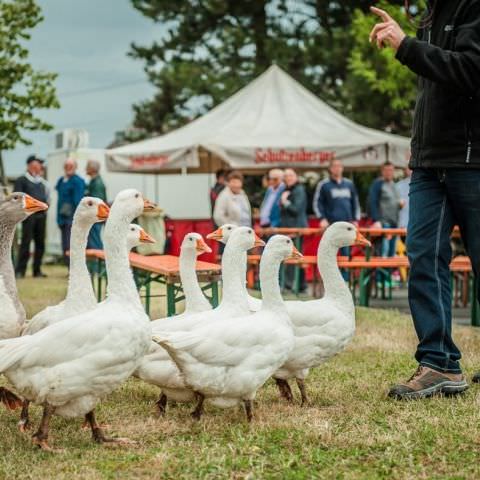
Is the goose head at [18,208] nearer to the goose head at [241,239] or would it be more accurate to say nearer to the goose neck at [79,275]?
the goose neck at [79,275]

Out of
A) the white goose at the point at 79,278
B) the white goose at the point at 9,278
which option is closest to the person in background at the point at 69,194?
the white goose at the point at 9,278

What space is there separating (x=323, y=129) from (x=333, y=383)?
427 inches

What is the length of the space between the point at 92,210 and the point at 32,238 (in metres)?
12.7

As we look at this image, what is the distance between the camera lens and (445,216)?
551 centimetres

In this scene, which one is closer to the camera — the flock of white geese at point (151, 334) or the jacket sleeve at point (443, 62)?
the flock of white geese at point (151, 334)

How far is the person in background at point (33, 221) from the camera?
1612cm

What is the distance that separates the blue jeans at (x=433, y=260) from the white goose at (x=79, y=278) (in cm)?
190

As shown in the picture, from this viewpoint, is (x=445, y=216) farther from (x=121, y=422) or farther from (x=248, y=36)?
(x=248, y=36)

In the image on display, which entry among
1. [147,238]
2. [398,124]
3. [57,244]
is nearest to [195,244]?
[147,238]

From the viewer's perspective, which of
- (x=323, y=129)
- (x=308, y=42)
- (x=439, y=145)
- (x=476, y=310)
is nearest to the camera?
(x=439, y=145)

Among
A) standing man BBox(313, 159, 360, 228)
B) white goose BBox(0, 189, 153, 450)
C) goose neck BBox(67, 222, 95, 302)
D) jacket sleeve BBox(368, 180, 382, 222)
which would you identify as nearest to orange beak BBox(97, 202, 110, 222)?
goose neck BBox(67, 222, 95, 302)

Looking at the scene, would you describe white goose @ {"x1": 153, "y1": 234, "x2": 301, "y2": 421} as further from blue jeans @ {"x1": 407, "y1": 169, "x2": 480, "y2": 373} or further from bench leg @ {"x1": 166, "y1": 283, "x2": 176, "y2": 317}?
bench leg @ {"x1": 166, "y1": 283, "x2": 176, "y2": 317}

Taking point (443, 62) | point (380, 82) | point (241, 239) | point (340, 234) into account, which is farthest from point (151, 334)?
point (380, 82)

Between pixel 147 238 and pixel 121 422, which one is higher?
pixel 147 238
